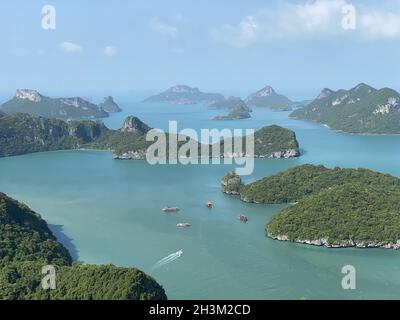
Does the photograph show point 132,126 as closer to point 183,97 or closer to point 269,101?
point 269,101

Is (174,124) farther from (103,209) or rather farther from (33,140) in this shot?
(103,209)

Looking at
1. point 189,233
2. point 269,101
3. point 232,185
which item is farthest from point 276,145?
point 269,101

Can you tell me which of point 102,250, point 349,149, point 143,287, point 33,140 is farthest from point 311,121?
point 143,287

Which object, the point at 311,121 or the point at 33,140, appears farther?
the point at 311,121

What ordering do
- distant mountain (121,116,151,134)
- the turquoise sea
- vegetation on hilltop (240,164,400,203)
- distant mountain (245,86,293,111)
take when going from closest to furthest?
the turquoise sea < vegetation on hilltop (240,164,400,203) < distant mountain (121,116,151,134) < distant mountain (245,86,293,111)

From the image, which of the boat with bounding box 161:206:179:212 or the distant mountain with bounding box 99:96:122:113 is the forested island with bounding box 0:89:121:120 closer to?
the distant mountain with bounding box 99:96:122:113

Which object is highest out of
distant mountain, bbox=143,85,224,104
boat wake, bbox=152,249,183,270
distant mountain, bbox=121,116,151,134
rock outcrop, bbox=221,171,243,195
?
distant mountain, bbox=143,85,224,104

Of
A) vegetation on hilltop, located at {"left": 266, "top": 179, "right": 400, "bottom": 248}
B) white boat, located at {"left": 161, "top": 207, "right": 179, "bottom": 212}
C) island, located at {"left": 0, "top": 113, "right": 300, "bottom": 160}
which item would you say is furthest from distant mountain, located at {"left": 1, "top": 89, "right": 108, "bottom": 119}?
vegetation on hilltop, located at {"left": 266, "top": 179, "right": 400, "bottom": 248}

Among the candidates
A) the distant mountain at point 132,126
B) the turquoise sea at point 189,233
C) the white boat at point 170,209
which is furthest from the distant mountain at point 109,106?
the white boat at point 170,209
